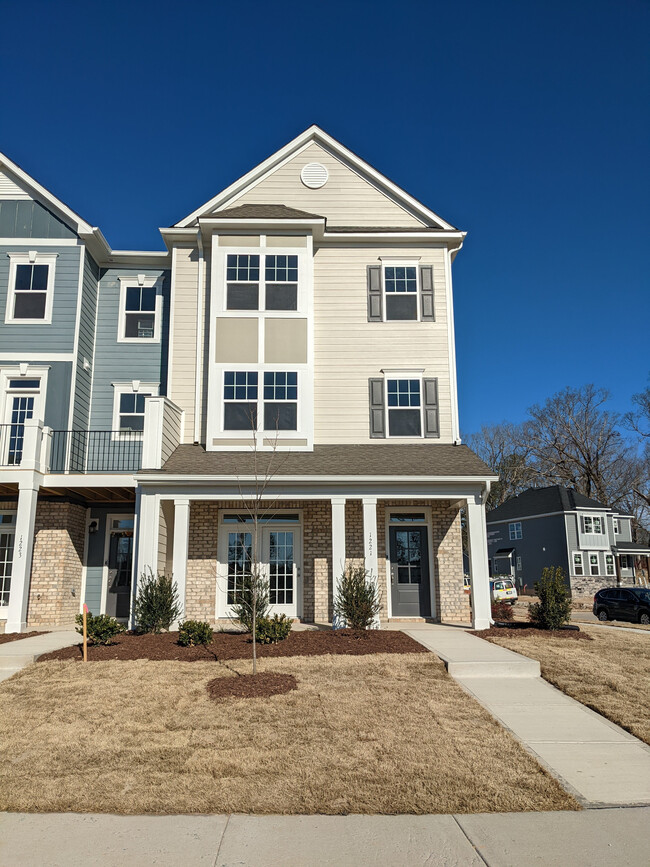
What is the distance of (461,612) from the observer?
15.4 m

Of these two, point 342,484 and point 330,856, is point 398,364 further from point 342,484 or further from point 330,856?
point 330,856

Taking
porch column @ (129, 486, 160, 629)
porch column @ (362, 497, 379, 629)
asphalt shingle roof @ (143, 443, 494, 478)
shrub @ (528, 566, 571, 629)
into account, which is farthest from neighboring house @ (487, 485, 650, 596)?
porch column @ (129, 486, 160, 629)

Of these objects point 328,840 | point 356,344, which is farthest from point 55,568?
point 328,840

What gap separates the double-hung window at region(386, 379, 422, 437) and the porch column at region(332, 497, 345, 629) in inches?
113

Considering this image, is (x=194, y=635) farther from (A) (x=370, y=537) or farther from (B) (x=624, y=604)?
(B) (x=624, y=604)

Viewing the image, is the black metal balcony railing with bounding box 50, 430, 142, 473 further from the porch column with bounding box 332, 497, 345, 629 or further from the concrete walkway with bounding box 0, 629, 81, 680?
the porch column with bounding box 332, 497, 345, 629

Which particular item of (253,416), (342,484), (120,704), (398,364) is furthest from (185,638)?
(398,364)

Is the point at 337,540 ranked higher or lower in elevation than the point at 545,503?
lower

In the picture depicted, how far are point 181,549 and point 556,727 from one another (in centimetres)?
827

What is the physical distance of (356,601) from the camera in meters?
12.5

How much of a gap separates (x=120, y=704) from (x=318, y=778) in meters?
3.30

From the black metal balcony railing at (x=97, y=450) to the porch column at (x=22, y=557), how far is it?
1.33 metres

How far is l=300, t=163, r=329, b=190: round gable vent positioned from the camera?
57.5 feet

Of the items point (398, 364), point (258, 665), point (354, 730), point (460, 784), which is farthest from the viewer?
point (398, 364)
